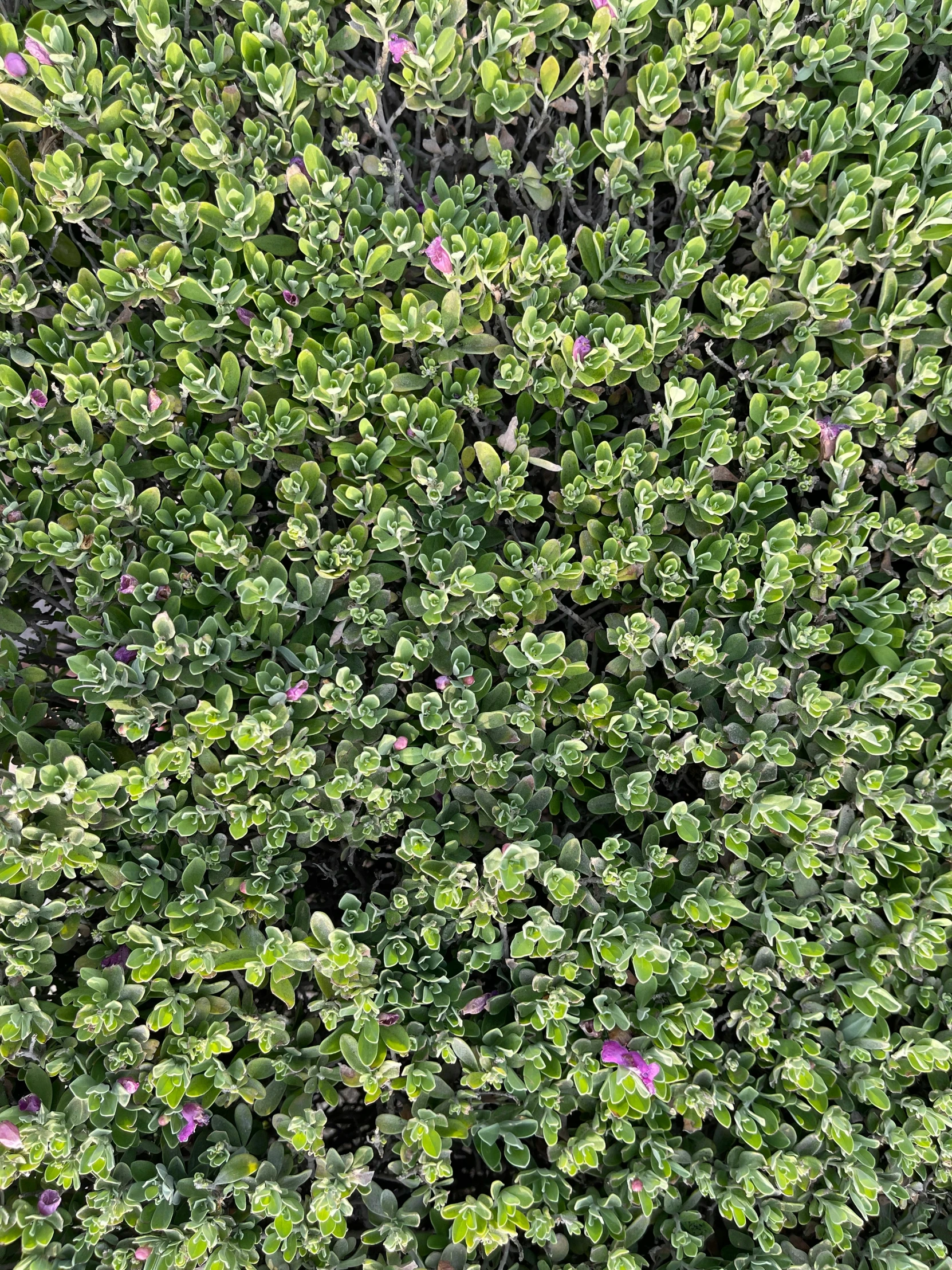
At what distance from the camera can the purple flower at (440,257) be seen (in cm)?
214

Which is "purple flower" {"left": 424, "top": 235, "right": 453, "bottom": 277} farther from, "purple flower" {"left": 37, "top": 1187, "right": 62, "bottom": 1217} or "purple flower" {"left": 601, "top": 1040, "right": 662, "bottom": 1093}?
"purple flower" {"left": 37, "top": 1187, "right": 62, "bottom": 1217}

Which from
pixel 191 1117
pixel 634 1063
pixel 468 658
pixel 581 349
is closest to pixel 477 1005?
pixel 634 1063

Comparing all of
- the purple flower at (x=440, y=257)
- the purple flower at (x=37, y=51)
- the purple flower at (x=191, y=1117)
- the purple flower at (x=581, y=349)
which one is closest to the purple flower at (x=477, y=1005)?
the purple flower at (x=191, y=1117)

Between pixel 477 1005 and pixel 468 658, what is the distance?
893mm

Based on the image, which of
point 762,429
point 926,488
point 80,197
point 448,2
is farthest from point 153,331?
point 926,488

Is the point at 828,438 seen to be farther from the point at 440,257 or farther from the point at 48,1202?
the point at 48,1202

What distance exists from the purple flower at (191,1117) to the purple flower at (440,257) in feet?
7.08

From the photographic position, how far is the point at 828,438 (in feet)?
7.61

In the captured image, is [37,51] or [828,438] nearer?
[37,51]

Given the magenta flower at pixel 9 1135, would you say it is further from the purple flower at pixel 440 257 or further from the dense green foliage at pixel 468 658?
the purple flower at pixel 440 257

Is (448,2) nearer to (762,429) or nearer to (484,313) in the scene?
(484,313)

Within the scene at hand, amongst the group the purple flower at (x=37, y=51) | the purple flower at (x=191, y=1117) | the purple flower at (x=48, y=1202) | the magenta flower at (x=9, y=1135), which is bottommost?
the purple flower at (x=48, y=1202)

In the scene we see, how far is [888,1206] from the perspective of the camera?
2393mm

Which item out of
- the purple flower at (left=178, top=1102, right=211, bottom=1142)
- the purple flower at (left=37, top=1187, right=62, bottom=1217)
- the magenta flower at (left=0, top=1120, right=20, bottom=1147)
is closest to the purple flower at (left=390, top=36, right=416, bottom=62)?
the purple flower at (left=178, top=1102, right=211, bottom=1142)
